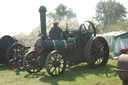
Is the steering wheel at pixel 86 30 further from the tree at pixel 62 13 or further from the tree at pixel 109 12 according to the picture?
the tree at pixel 62 13

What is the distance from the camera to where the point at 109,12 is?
156 feet

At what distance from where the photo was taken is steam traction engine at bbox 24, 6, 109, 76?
21.0 ft

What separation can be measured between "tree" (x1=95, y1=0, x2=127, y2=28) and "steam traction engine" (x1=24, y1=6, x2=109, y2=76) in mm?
41271

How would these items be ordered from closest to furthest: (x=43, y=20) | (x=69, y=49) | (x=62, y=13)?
(x=43, y=20), (x=69, y=49), (x=62, y=13)

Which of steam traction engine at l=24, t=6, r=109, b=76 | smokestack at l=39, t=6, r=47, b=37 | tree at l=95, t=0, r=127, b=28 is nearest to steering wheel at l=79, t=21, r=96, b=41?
steam traction engine at l=24, t=6, r=109, b=76

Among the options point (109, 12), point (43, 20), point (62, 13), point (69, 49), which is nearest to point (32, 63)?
point (69, 49)

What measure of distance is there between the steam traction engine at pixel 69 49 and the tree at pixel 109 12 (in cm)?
4127

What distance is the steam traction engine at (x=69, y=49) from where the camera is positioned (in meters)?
6.39

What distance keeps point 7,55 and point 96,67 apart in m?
4.96

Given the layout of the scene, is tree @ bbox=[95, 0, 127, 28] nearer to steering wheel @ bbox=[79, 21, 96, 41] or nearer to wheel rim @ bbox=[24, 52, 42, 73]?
steering wheel @ bbox=[79, 21, 96, 41]

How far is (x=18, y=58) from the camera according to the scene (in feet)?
26.9

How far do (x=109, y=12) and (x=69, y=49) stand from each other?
43.4m

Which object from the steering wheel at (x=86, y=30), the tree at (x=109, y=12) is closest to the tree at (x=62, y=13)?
the tree at (x=109, y=12)

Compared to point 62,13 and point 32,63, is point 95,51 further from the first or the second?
point 62,13
